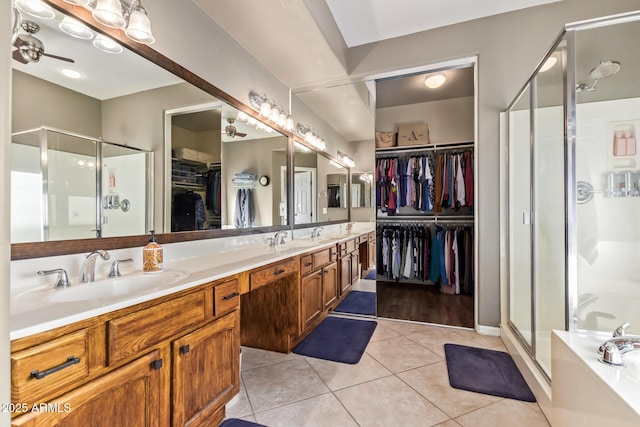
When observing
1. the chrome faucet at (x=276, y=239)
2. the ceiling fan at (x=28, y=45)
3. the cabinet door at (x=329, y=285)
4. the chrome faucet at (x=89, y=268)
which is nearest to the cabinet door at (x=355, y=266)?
the cabinet door at (x=329, y=285)

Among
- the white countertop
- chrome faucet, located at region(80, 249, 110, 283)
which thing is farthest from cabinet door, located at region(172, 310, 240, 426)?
chrome faucet, located at region(80, 249, 110, 283)

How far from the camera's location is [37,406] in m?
0.71

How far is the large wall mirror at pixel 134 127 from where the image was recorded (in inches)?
45.7

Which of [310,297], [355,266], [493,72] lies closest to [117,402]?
[310,297]

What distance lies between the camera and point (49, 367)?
73 centimetres

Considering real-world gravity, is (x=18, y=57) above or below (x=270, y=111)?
below

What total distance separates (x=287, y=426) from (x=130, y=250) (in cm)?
120

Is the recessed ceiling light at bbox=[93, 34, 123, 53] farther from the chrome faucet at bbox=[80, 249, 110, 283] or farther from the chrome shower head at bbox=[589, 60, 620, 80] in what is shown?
the chrome shower head at bbox=[589, 60, 620, 80]

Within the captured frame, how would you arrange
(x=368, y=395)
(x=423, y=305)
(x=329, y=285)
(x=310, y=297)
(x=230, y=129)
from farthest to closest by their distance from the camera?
(x=423, y=305)
(x=329, y=285)
(x=310, y=297)
(x=230, y=129)
(x=368, y=395)

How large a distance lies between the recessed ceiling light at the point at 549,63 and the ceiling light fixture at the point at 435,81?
43.5 inches

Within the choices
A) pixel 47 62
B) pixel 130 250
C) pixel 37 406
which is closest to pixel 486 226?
pixel 130 250

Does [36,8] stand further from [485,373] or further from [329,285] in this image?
[485,373]

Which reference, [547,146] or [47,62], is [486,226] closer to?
[547,146]

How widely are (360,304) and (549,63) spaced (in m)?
2.49
